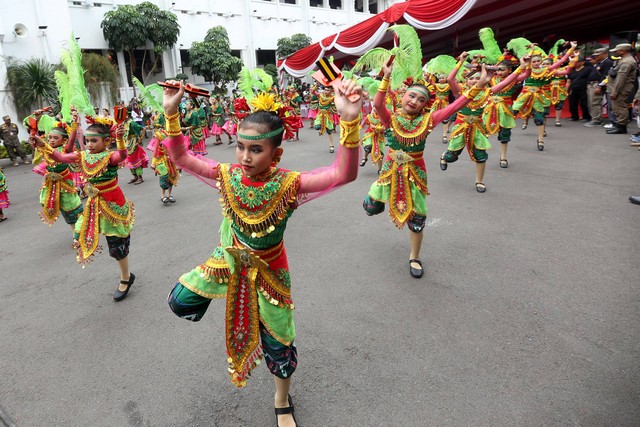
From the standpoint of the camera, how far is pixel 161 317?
3.38 meters

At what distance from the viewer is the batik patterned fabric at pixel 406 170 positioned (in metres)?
3.65

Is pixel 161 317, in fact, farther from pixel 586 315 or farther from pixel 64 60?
pixel 586 315

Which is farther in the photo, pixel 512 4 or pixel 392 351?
pixel 512 4

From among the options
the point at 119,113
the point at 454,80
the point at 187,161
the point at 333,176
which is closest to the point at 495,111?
the point at 454,80

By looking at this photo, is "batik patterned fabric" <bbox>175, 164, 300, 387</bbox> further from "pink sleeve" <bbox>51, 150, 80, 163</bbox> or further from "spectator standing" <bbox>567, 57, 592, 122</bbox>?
"spectator standing" <bbox>567, 57, 592, 122</bbox>

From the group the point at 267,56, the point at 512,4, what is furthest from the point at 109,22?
the point at 512,4

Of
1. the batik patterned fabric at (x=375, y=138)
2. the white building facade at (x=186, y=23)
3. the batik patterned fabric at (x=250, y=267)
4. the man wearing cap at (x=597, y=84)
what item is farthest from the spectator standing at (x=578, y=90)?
A: the white building facade at (x=186, y=23)

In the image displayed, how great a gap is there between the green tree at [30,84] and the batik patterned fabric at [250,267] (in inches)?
625

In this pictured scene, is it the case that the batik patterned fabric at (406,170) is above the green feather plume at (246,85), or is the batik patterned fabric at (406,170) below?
below

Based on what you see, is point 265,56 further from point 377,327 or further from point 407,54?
point 377,327

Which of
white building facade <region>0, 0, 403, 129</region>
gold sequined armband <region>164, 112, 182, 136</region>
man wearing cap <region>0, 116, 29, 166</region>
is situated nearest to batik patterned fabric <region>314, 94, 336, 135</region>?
man wearing cap <region>0, 116, 29, 166</region>

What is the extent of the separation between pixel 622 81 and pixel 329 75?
9601mm

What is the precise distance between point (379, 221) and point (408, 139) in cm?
194

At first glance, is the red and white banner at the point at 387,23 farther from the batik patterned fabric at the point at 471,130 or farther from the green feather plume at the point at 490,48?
the green feather plume at the point at 490,48
